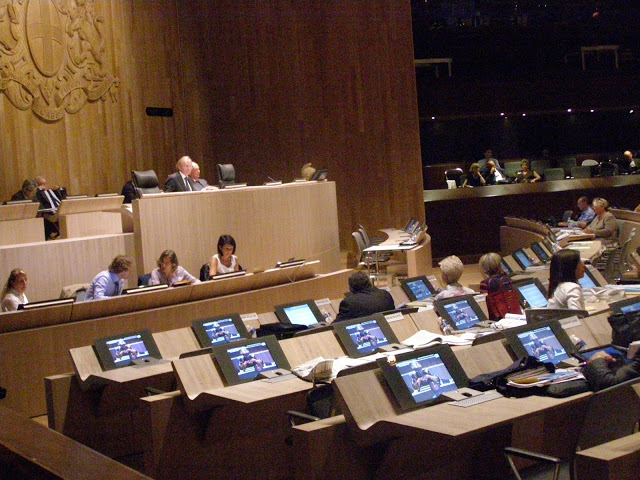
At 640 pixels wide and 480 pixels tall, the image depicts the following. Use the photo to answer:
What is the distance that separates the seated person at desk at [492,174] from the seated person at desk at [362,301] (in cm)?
1073

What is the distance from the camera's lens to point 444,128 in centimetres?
2066

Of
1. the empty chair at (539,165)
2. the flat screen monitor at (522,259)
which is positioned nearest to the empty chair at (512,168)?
the empty chair at (539,165)

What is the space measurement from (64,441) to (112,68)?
1191cm

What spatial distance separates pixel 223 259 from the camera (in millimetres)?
8625

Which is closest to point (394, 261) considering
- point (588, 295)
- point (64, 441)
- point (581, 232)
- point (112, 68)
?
point (581, 232)

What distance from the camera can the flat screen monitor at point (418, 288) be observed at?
7520 millimetres

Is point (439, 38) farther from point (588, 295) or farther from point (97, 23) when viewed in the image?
point (588, 295)

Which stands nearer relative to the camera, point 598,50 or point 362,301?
point 362,301

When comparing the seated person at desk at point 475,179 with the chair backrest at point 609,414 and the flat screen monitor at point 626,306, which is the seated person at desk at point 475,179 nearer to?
the flat screen monitor at point 626,306

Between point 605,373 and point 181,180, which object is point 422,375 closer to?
point 605,373

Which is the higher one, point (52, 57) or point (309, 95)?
point (52, 57)

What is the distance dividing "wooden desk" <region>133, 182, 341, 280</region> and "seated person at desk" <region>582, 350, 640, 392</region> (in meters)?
5.63

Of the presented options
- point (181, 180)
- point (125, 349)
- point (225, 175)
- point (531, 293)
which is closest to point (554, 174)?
point (225, 175)

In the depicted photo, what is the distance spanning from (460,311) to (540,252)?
4.48 m
